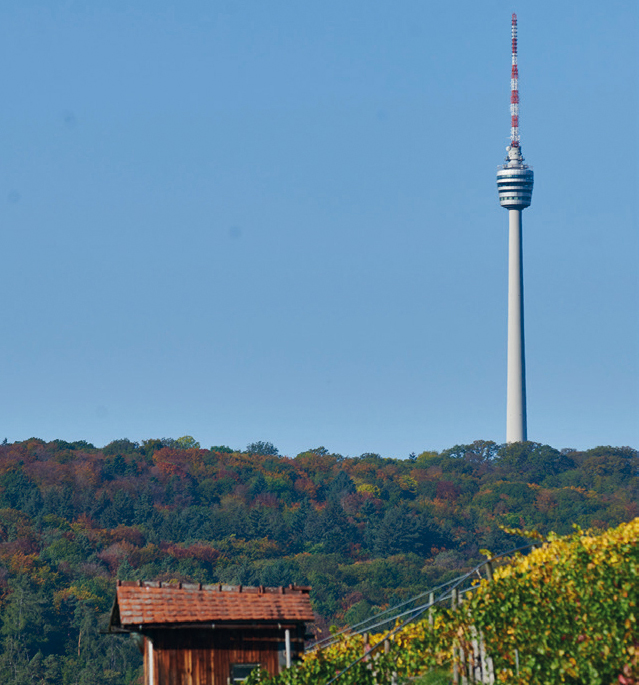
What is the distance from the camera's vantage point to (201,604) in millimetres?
25922

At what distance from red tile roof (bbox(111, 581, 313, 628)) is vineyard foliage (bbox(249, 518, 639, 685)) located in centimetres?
301

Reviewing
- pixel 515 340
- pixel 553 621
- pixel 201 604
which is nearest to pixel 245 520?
pixel 515 340

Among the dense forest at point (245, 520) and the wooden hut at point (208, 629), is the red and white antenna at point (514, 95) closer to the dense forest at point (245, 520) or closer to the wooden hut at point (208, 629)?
the dense forest at point (245, 520)

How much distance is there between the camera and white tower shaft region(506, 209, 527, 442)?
631 feet

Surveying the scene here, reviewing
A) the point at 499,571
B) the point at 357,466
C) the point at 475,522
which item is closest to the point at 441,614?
the point at 499,571

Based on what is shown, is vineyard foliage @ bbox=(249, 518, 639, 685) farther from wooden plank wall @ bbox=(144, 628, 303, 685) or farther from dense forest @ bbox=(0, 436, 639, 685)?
dense forest @ bbox=(0, 436, 639, 685)

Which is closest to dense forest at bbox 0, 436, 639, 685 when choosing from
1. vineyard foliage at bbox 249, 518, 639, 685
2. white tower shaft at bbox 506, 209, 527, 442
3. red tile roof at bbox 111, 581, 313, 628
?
white tower shaft at bbox 506, 209, 527, 442

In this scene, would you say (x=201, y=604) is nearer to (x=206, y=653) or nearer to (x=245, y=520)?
(x=206, y=653)

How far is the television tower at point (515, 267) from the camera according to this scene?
192 metres

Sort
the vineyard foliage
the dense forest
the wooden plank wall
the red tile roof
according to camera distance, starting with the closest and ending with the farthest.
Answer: the vineyard foliage, the wooden plank wall, the red tile roof, the dense forest

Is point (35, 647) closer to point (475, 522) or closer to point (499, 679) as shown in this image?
point (475, 522)

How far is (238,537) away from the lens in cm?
16062

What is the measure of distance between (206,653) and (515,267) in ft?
573

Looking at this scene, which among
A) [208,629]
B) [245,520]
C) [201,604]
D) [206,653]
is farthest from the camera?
[245,520]
